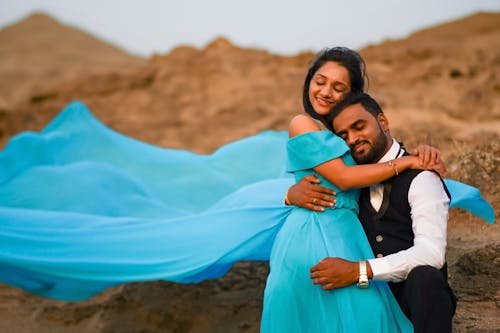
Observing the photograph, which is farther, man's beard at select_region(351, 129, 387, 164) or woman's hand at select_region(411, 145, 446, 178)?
man's beard at select_region(351, 129, 387, 164)

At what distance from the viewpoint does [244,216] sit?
3088 millimetres

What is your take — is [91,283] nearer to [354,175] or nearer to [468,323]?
[354,175]

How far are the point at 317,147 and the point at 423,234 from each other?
54cm

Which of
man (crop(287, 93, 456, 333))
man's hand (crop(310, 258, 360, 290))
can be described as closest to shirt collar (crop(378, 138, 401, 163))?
man (crop(287, 93, 456, 333))

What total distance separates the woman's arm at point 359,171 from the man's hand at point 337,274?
12.7 inches

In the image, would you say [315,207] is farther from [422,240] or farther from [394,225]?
[422,240]

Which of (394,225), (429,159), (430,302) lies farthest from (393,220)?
(430,302)

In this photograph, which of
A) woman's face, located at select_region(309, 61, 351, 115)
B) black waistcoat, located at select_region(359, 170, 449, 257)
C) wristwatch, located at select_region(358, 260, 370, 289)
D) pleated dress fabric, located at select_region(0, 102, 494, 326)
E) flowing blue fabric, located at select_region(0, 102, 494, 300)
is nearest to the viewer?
wristwatch, located at select_region(358, 260, 370, 289)

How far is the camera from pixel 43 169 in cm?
442

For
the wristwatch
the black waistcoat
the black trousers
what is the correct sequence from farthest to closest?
the black waistcoat
the wristwatch
the black trousers

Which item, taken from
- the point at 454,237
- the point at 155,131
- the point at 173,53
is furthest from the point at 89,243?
the point at 173,53

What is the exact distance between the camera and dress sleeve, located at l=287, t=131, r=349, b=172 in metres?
2.41

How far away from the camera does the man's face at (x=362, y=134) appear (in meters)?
2.48

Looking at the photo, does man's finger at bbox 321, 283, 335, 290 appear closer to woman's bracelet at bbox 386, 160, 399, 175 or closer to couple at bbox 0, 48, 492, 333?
couple at bbox 0, 48, 492, 333
